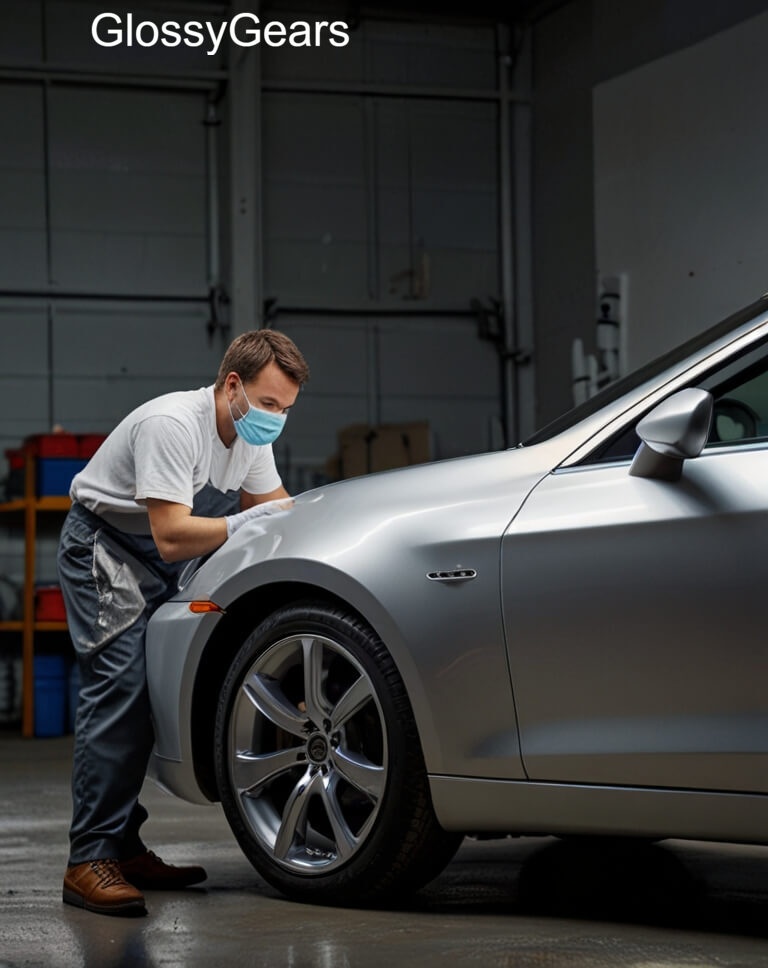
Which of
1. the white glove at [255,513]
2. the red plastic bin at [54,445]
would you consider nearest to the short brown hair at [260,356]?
the white glove at [255,513]

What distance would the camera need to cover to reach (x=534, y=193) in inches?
470

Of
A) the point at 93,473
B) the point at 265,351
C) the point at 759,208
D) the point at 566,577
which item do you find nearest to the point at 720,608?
the point at 566,577

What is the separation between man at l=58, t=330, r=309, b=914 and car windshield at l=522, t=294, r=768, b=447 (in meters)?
0.76

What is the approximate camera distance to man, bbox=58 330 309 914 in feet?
11.8

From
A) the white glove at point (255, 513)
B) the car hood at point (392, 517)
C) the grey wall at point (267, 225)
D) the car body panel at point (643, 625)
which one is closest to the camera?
the car body panel at point (643, 625)

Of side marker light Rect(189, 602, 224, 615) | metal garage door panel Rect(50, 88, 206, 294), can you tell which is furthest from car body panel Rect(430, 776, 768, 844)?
metal garage door panel Rect(50, 88, 206, 294)

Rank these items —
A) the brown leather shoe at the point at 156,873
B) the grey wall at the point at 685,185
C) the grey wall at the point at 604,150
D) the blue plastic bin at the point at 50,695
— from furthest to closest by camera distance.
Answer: the blue plastic bin at the point at 50,695 < the grey wall at the point at 604,150 < the grey wall at the point at 685,185 < the brown leather shoe at the point at 156,873

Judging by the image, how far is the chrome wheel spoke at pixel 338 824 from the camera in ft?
10.9

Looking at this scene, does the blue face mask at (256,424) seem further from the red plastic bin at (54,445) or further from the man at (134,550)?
the red plastic bin at (54,445)

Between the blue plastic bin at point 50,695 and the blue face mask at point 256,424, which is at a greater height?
the blue face mask at point 256,424

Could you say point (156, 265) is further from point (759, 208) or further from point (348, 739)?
point (348, 739)

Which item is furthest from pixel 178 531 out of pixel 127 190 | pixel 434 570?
pixel 127 190

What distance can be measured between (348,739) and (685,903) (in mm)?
872

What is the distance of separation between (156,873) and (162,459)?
42.9 inches
